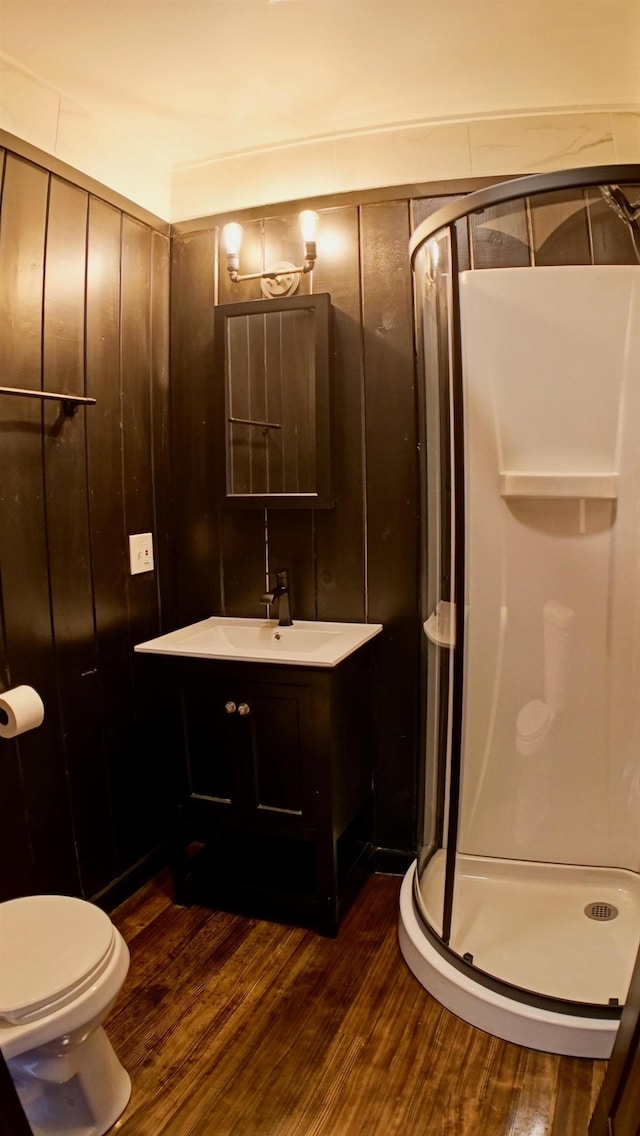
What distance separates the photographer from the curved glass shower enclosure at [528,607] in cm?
175

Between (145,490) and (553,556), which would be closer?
(553,556)

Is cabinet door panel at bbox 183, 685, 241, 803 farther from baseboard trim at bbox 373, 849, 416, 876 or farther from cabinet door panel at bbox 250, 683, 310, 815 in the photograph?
baseboard trim at bbox 373, 849, 416, 876

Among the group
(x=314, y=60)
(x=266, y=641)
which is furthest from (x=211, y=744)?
(x=314, y=60)

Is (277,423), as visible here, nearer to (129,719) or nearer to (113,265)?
(113,265)

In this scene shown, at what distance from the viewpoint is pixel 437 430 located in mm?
1854

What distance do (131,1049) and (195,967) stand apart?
295 mm

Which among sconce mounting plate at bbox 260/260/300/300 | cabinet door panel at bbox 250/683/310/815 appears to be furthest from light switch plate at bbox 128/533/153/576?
sconce mounting plate at bbox 260/260/300/300

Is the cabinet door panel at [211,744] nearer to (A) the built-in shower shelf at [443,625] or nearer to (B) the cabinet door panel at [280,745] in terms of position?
(B) the cabinet door panel at [280,745]

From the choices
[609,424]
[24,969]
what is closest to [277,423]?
[609,424]

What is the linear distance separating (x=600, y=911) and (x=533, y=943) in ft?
0.84

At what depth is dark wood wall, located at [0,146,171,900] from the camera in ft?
5.86

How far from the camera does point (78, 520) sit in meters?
2.02

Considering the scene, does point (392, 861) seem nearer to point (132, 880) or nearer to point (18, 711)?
point (132, 880)

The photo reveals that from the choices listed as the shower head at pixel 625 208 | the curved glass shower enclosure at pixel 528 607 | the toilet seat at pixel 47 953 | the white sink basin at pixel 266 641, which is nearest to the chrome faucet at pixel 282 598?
the white sink basin at pixel 266 641
